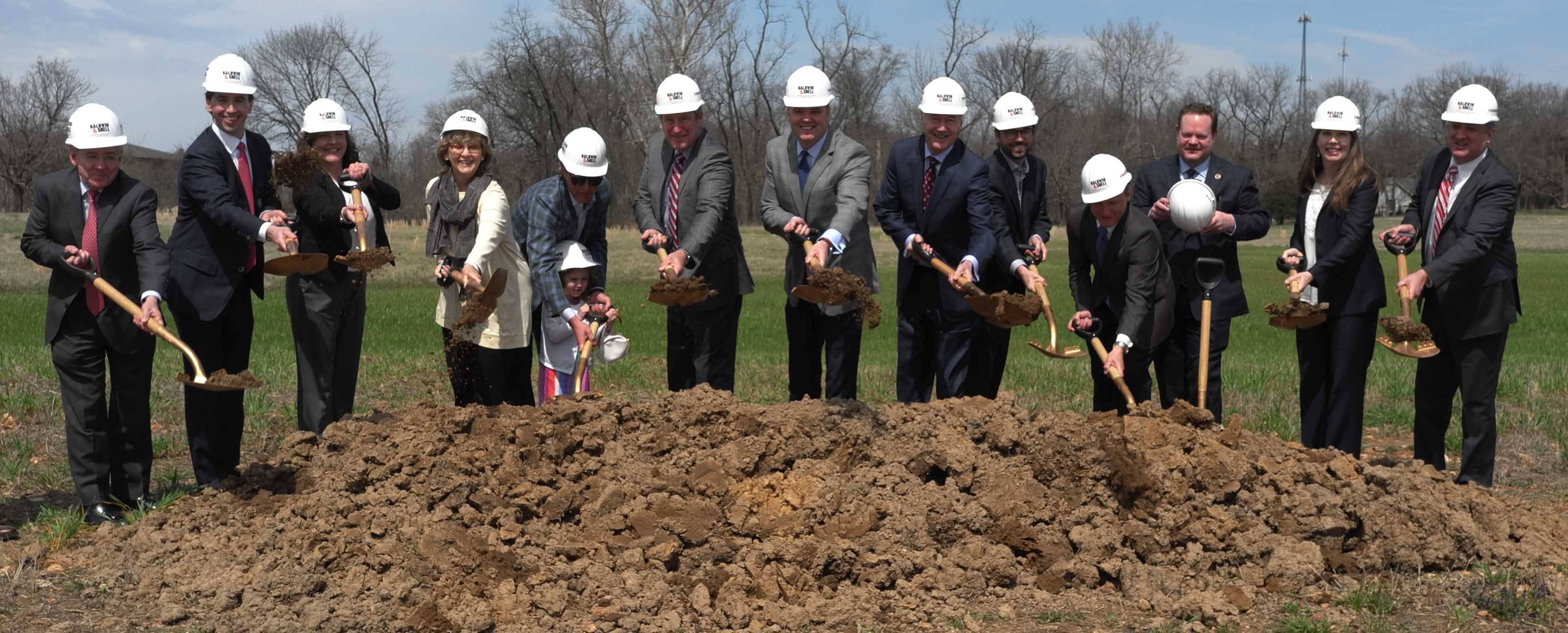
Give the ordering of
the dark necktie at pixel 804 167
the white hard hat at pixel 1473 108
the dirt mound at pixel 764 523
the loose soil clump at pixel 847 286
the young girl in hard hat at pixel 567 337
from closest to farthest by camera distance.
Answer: the dirt mound at pixel 764 523 < the loose soil clump at pixel 847 286 < the white hard hat at pixel 1473 108 < the young girl in hard hat at pixel 567 337 < the dark necktie at pixel 804 167

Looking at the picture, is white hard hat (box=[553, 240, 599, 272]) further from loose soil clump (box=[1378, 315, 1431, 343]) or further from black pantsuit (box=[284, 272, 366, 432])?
loose soil clump (box=[1378, 315, 1431, 343])

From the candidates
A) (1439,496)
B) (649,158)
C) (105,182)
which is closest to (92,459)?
(105,182)

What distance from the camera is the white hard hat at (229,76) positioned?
620cm

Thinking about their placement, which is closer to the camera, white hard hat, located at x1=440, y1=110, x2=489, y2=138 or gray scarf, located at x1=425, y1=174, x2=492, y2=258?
gray scarf, located at x1=425, y1=174, x2=492, y2=258

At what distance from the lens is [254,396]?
30.9ft

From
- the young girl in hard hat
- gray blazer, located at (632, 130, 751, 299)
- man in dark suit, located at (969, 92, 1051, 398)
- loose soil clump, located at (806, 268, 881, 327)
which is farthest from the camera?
man in dark suit, located at (969, 92, 1051, 398)

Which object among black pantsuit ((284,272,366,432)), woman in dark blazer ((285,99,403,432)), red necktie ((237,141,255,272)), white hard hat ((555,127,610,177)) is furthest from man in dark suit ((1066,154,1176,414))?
red necktie ((237,141,255,272))

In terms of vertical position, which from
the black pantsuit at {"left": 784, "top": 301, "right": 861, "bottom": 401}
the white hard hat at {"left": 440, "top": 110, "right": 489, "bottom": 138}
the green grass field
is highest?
the white hard hat at {"left": 440, "top": 110, "right": 489, "bottom": 138}

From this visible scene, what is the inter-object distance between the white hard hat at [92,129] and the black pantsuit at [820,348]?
3.36 meters

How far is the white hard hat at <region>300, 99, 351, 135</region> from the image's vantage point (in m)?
6.70

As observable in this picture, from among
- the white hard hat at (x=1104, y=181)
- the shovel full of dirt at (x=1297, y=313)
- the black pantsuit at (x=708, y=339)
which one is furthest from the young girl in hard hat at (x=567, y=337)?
the shovel full of dirt at (x=1297, y=313)

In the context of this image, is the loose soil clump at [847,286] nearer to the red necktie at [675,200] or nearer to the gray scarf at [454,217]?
the red necktie at [675,200]

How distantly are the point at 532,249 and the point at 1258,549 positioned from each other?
3.65 meters

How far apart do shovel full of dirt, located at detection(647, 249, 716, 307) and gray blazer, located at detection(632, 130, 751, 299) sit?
38 centimetres
